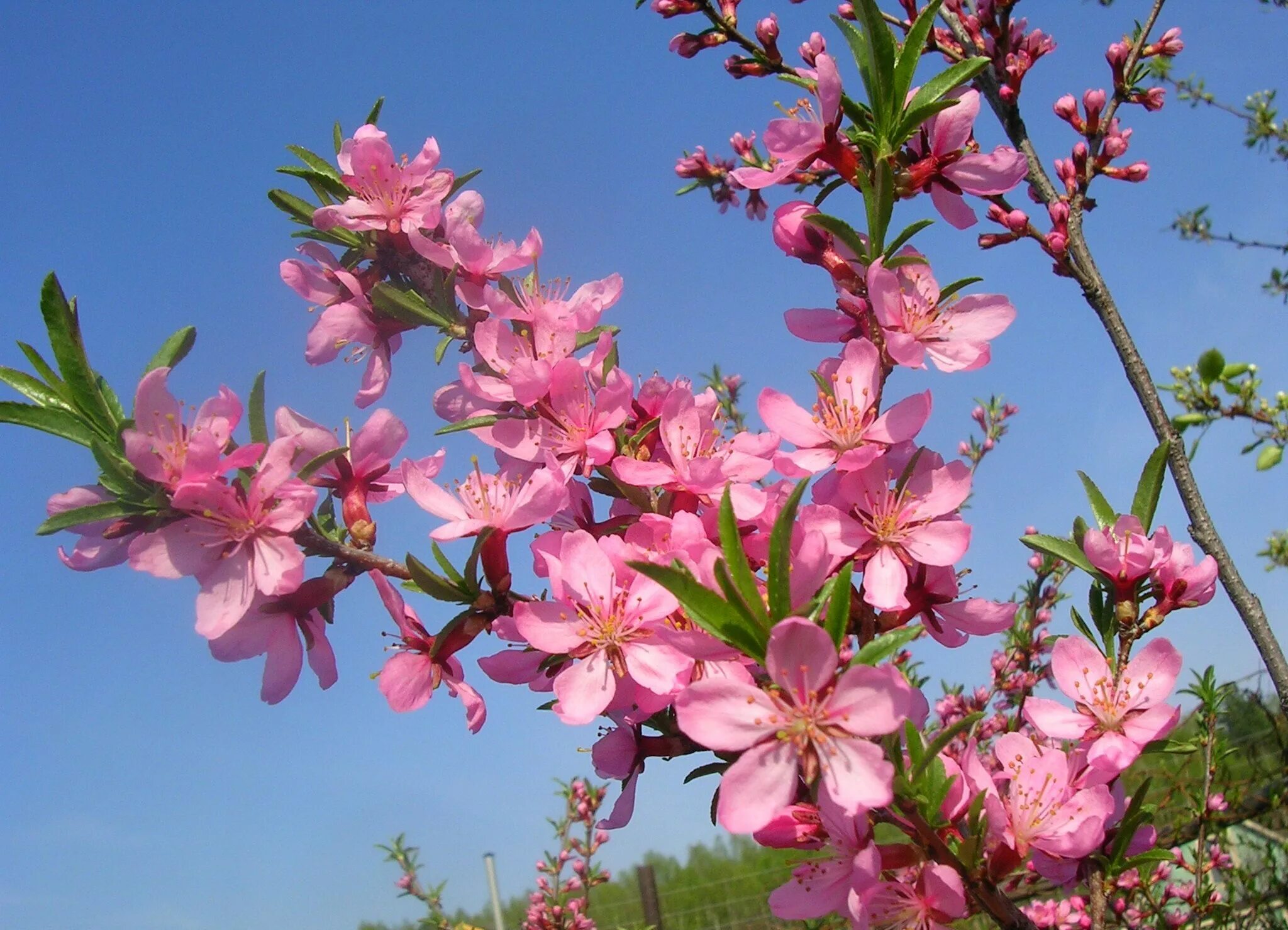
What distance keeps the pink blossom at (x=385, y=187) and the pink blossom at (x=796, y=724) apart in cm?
121

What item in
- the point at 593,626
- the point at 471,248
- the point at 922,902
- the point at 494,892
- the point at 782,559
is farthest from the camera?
the point at 494,892

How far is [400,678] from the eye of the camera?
1554mm

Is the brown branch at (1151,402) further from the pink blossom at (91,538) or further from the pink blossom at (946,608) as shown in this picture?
the pink blossom at (91,538)

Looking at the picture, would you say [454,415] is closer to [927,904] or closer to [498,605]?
[498,605]

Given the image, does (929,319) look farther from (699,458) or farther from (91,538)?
(91,538)

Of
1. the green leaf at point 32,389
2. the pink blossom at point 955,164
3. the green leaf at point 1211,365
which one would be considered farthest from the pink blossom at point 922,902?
the green leaf at point 1211,365

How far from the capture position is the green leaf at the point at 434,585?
55.3 inches

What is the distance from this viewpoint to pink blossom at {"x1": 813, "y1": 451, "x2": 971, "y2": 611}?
1382 mm

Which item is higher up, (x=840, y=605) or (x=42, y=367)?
(x=42, y=367)

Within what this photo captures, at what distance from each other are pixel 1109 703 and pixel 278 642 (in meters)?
1.45

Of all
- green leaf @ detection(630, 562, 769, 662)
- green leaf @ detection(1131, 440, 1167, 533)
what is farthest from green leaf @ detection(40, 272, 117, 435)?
green leaf @ detection(1131, 440, 1167, 533)

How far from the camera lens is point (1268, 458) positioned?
3193mm

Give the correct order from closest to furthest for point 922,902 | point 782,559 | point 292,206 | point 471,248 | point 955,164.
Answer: point 782,559
point 922,902
point 955,164
point 471,248
point 292,206

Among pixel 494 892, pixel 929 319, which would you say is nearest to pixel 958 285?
pixel 929 319
